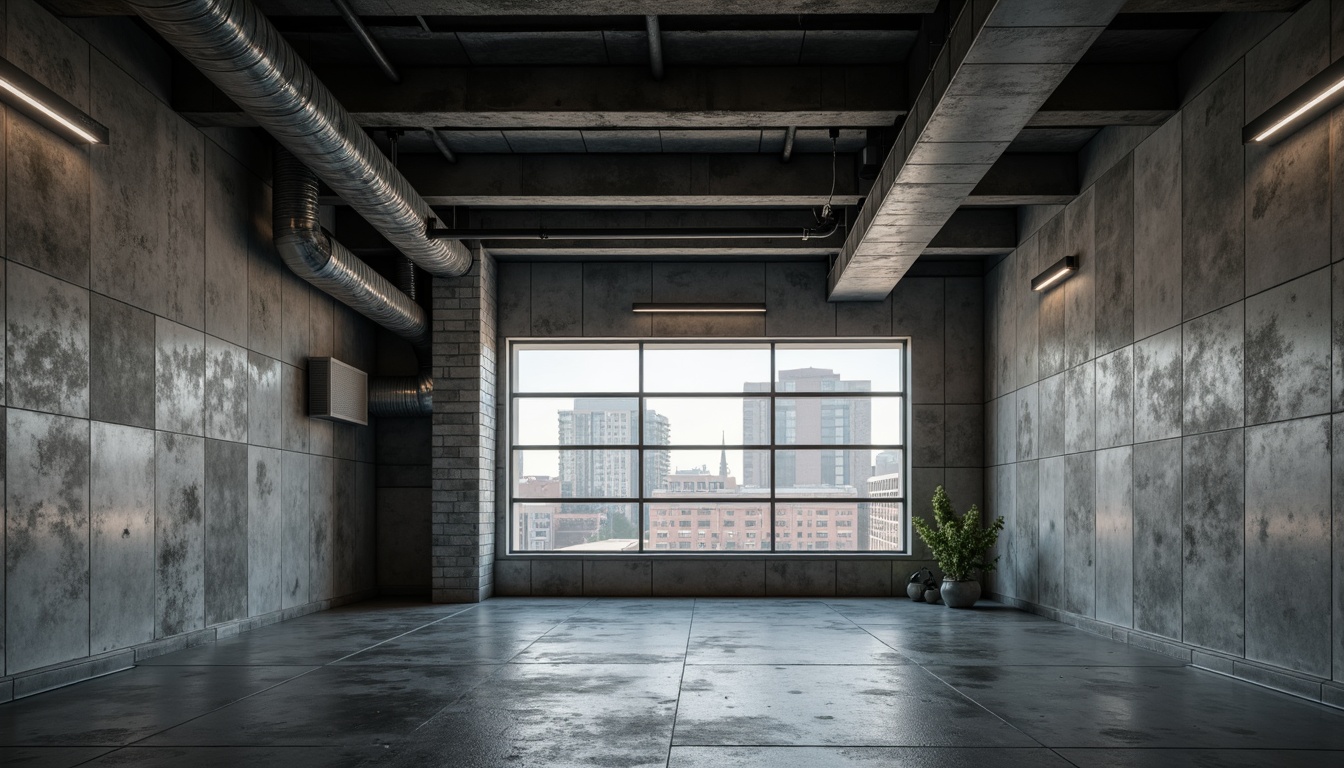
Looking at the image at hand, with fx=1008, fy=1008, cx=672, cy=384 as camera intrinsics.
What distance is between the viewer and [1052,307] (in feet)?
39.1

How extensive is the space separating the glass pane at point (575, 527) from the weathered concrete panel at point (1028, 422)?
5566mm

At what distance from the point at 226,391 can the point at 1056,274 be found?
891cm

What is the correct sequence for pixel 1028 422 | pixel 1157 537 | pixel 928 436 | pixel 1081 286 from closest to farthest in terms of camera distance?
pixel 1157 537
pixel 1081 286
pixel 1028 422
pixel 928 436

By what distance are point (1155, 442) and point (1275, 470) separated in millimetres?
1937

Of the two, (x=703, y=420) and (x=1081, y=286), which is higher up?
(x=1081, y=286)

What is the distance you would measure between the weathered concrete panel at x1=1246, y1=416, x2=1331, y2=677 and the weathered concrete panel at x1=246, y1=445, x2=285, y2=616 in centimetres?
909

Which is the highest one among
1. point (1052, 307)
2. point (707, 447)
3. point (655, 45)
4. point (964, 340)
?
point (655, 45)

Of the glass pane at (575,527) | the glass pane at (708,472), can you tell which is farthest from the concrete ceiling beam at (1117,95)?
the glass pane at (575,527)

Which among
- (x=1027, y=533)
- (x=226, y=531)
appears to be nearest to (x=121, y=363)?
(x=226, y=531)

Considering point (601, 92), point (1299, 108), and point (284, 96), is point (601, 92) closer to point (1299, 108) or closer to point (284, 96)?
point (284, 96)

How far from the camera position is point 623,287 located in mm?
15047

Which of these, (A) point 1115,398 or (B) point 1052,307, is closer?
(A) point 1115,398

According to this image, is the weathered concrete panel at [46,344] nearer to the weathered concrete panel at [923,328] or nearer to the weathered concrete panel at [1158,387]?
the weathered concrete panel at [1158,387]

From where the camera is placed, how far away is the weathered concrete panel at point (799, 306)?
49.4 ft
